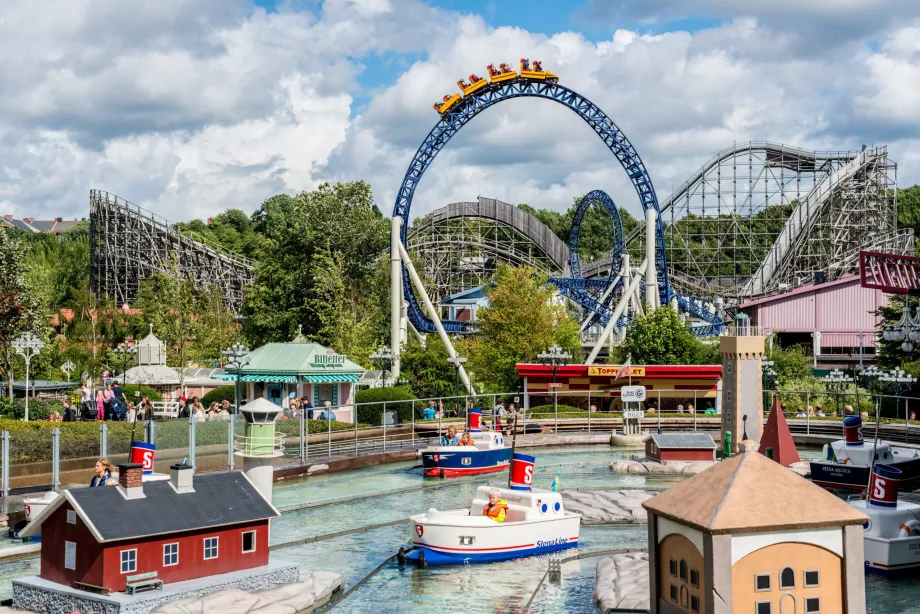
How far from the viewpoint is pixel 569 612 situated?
1795 cm

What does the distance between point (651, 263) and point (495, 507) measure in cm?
3519

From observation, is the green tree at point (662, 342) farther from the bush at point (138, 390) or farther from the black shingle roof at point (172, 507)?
the black shingle roof at point (172, 507)

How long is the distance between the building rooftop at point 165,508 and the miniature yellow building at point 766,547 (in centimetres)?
869

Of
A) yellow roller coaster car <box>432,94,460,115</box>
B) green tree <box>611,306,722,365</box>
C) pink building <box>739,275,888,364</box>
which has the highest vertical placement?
yellow roller coaster car <box>432,94,460,115</box>

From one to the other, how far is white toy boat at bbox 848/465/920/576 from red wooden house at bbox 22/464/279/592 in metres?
11.3

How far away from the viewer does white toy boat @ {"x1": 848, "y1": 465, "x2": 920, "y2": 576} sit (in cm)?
1956

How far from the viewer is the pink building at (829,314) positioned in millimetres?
66000

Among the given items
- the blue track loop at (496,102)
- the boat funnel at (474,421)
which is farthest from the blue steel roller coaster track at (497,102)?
the boat funnel at (474,421)

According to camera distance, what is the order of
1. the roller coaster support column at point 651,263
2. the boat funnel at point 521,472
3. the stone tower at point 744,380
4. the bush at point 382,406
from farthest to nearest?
the roller coaster support column at point 651,263
the bush at point 382,406
the stone tower at point 744,380
the boat funnel at point 521,472

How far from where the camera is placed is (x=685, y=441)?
117ft

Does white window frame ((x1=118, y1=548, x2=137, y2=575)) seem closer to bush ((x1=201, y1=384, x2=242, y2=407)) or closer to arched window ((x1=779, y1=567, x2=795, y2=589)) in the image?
arched window ((x1=779, y1=567, x2=795, y2=589))

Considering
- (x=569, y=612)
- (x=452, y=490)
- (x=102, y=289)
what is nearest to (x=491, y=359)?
(x=452, y=490)

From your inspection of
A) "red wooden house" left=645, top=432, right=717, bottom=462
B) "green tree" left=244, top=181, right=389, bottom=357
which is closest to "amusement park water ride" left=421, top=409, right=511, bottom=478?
"red wooden house" left=645, top=432, right=717, bottom=462

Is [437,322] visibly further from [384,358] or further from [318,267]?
[318,267]
